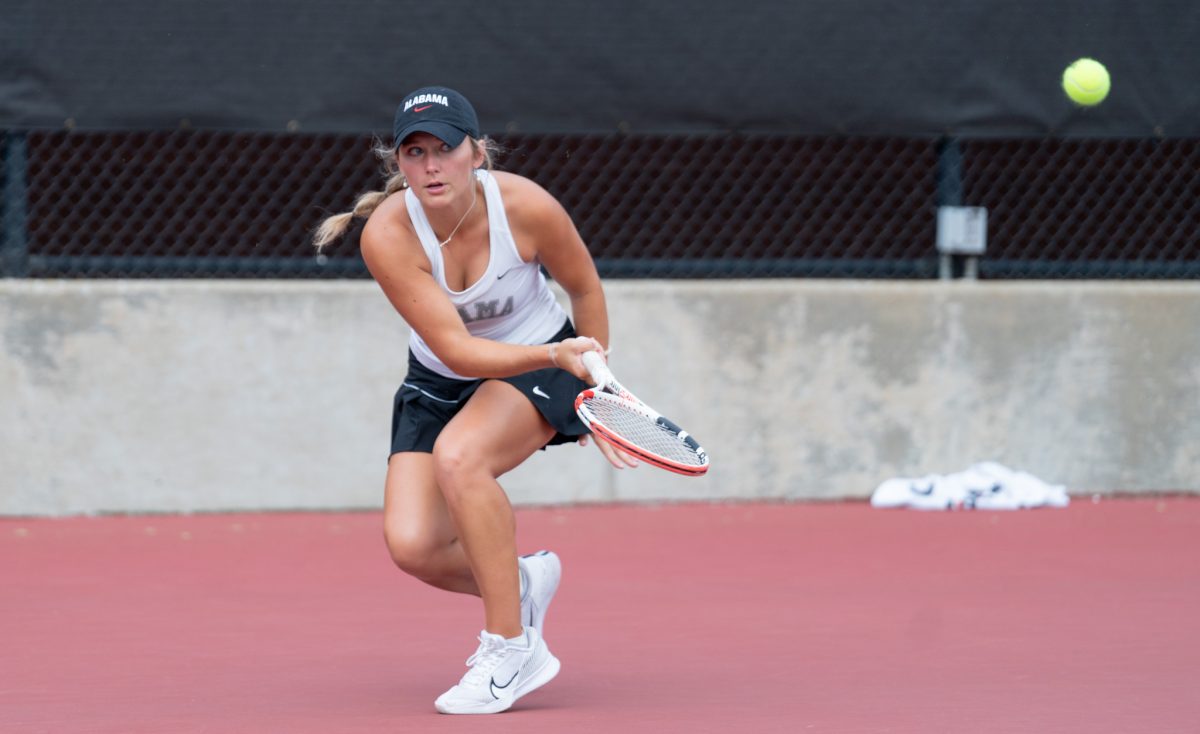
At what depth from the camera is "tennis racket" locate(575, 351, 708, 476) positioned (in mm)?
3562

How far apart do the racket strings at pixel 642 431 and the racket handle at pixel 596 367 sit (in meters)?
0.05

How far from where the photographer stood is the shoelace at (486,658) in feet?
12.8

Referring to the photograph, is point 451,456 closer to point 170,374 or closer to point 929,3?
point 170,374

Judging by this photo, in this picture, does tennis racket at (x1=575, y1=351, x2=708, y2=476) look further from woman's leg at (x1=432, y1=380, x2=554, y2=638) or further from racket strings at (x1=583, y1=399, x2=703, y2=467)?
woman's leg at (x1=432, y1=380, x2=554, y2=638)

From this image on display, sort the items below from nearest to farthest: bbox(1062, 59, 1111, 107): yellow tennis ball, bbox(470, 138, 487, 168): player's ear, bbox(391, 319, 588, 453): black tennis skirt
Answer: bbox(470, 138, 487, 168): player's ear, bbox(391, 319, 588, 453): black tennis skirt, bbox(1062, 59, 1111, 107): yellow tennis ball

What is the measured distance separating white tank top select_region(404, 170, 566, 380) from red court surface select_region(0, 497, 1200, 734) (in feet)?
2.93

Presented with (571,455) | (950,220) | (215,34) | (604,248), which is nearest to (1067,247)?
(950,220)

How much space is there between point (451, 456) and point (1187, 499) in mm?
4483

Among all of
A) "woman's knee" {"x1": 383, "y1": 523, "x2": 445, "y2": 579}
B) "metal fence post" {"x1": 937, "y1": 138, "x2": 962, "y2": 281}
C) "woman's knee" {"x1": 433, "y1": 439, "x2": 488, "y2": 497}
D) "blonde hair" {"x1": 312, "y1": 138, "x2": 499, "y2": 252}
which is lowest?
"woman's knee" {"x1": 383, "y1": 523, "x2": 445, "y2": 579}

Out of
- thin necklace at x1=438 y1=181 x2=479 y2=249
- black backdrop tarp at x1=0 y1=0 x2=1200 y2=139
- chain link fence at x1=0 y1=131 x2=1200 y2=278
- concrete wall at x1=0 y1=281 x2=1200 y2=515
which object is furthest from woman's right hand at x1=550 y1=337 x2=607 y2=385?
chain link fence at x1=0 y1=131 x2=1200 y2=278

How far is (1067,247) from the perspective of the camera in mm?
8680

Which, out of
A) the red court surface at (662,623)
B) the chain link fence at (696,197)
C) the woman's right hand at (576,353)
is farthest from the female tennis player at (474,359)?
the chain link fence at (696,197)

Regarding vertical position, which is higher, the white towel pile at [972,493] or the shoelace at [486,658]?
the white towel pile at [972,493]

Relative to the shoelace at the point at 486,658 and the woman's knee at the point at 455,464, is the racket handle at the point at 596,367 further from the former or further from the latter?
the shoelace at the point at 486,658
